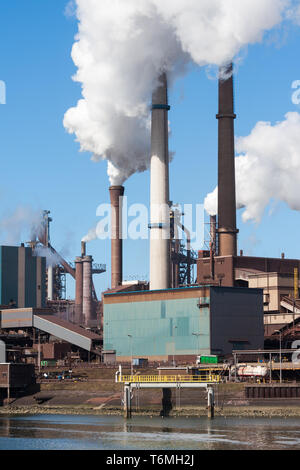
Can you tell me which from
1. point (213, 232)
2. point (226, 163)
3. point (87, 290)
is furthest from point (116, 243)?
point (87, 290)

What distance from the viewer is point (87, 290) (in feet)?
641

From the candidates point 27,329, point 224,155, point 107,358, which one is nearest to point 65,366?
point 107,358

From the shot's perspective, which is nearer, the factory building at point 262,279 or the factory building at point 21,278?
the factory building at point 262,279

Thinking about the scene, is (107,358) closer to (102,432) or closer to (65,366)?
(65,366)

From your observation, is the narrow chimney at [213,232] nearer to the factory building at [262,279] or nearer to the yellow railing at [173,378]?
the factory building at [262,279]

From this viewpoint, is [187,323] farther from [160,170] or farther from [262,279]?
[160,170]

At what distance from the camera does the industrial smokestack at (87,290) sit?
7451 inches

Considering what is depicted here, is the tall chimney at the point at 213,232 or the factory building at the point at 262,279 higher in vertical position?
the tall chimney at the point at 213,232

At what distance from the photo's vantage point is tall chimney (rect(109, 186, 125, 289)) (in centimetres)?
15975

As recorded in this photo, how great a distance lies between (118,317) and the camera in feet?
455

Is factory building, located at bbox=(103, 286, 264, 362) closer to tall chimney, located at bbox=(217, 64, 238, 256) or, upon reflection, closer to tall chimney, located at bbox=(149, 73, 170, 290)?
tall chimney, located at bbox=(149, 73, 170, 290)

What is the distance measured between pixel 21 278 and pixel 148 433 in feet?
320

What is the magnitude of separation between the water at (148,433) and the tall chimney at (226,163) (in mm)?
58255

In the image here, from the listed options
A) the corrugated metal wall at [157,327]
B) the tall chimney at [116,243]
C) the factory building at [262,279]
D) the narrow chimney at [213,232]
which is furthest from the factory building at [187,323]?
the tall chimney at [116,243]
